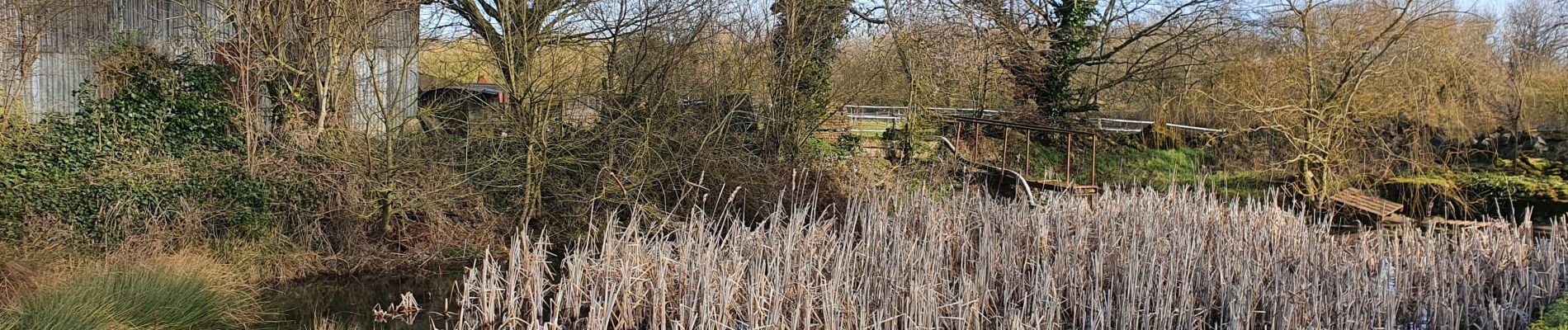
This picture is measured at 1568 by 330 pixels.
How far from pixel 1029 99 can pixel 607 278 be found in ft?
48.7

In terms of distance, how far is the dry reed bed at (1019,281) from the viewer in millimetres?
5562

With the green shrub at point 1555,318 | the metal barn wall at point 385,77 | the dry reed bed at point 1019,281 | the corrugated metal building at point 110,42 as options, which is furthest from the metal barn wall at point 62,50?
the green shrub at point 1555,318

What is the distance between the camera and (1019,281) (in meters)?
6.38

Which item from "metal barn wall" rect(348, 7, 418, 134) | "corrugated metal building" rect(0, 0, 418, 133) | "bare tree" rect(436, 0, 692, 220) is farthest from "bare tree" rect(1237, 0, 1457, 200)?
"corrugated metal building" rect(0, 0, 418, 133)

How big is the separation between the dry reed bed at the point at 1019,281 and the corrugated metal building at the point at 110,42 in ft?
14.6

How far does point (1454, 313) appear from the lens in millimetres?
5891

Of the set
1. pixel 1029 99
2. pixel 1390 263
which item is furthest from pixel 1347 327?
pixel 1029 99

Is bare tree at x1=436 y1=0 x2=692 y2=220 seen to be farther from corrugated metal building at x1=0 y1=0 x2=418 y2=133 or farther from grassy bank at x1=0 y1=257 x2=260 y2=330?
grassy bank at x1=0 y1=257 x2=260 y2=330

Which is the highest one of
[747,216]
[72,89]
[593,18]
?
[593,18]

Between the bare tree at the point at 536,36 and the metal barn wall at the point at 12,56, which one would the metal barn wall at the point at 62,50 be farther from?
the bare tree at the point at 536,36

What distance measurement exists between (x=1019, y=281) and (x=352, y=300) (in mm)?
5947

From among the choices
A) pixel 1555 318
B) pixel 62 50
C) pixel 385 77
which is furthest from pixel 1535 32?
pixel 62 50

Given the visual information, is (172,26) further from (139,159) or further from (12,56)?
(139,159)

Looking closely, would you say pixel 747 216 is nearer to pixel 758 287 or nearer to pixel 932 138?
pixel 932 138
